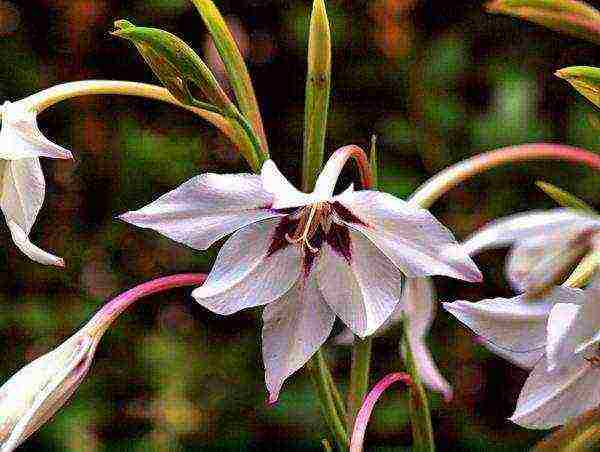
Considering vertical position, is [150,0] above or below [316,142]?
below

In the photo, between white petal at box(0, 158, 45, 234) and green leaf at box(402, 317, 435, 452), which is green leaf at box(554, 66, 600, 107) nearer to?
green leaf at box(402, 317, 435, 452)

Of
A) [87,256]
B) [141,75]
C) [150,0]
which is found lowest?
[87,256]

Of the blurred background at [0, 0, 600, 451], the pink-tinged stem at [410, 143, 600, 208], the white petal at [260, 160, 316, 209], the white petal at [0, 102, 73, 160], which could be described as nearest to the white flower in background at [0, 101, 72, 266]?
the white petal at [0, 102, 73, 160]

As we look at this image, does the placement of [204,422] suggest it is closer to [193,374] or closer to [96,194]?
[193,374]

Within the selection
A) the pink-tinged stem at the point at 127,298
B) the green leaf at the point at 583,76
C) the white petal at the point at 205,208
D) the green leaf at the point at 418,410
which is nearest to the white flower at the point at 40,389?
the pink-tinged stem at the point at 127,298

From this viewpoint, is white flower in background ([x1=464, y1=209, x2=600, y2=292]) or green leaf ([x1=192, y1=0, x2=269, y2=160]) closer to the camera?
white flower in background ([x1=464, y1=209, x2=600, y2=292])

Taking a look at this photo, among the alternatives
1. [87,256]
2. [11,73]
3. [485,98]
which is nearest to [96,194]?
[87,256]

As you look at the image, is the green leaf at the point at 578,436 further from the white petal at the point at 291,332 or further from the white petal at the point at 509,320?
the white petal at the point at 291,332

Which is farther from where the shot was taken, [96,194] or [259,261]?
[96,194]
